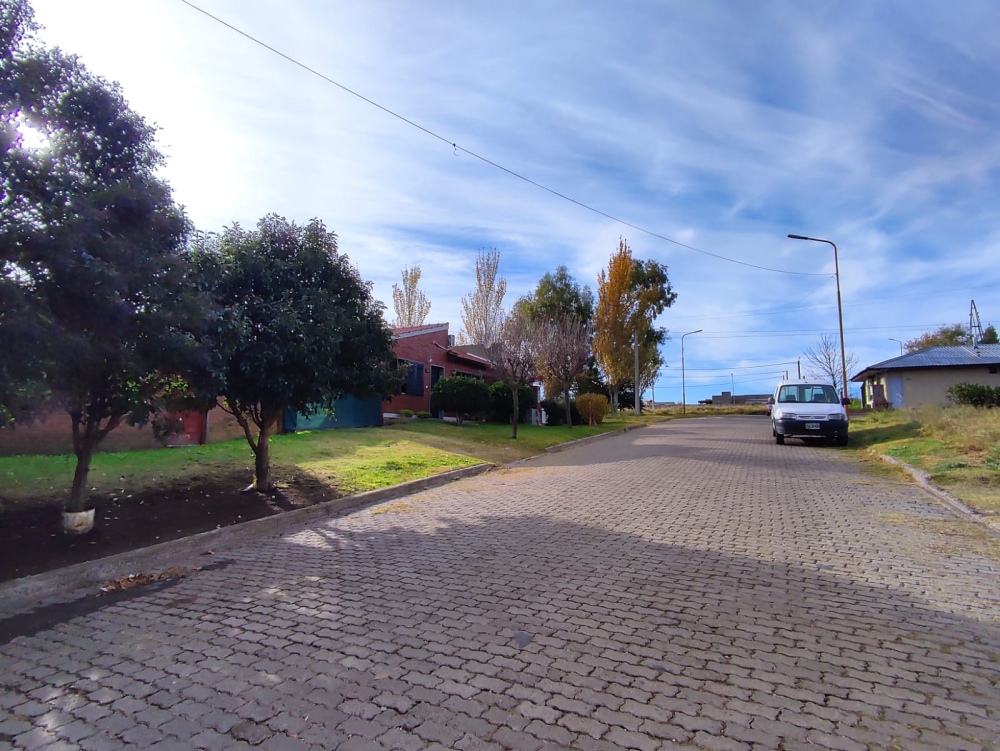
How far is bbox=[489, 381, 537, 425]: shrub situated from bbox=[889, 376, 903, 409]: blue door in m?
23.0

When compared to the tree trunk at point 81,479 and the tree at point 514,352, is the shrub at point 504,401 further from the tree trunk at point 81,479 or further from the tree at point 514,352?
the tree trunk at point 81,479

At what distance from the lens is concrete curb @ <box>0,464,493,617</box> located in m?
5.35

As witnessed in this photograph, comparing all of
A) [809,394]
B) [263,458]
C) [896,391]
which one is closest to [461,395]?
[809,394]

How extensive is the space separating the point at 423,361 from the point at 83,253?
66.3ft

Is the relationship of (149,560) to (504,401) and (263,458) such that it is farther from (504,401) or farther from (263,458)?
(504,401)

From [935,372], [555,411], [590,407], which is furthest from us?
[935,372]

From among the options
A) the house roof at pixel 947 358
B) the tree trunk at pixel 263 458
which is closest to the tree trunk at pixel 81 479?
the tree trunk at pixel 263 458

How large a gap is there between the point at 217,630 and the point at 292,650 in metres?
0.79

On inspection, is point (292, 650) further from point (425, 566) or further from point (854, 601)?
point (854, 601)

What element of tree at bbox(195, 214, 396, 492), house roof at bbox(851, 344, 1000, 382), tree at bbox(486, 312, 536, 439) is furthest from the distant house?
tree at bbox(195, 214, 396, 492)

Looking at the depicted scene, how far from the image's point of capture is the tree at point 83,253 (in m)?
5.37

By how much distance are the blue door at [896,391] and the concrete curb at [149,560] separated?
3673 centimetres

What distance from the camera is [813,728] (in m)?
2.91

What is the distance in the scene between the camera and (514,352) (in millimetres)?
21469
